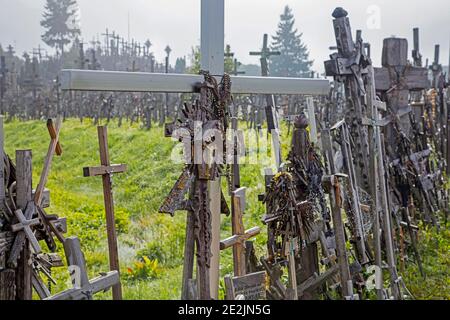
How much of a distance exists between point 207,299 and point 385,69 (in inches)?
165

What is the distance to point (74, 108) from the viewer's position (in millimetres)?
26578

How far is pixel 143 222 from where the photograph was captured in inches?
284

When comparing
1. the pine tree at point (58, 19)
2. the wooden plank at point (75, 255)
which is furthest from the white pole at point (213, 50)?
the pine tree at point (58, 19)

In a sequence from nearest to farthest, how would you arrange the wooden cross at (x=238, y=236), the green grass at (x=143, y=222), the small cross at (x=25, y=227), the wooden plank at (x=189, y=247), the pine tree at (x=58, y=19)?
the small cross at (x=25, y=227), the wooden plank at (x=189, y=247), the wooden cross at (x=238, y=236), the green grass at (x=143, y=222), the pine tree at (x=58, y=19)

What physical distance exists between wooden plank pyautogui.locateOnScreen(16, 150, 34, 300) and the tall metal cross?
0.55 metres

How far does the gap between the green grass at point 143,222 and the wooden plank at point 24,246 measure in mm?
2152

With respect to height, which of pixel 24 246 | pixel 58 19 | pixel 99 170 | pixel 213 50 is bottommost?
pixel 24 246

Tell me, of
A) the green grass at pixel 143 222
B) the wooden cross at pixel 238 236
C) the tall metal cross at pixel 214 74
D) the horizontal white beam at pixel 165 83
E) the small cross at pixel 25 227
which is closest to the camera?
the horizontal white beam at pixel 165 83

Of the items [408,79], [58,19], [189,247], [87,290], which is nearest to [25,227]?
[87,290]

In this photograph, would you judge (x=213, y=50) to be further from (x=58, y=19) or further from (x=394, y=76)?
(x=58, y=19)

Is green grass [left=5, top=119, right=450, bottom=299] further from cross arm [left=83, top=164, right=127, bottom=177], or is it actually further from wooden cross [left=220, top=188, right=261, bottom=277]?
cross arm [left=83, top=164, right=127, bottom=177]

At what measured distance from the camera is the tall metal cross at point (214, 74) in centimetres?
245

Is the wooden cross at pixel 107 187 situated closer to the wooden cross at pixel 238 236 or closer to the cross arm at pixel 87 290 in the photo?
the wooden cross at pixel 238 236

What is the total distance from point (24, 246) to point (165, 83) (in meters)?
1.02
